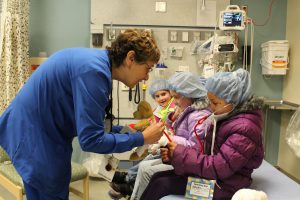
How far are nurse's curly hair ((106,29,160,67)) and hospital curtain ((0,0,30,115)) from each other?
2.02m

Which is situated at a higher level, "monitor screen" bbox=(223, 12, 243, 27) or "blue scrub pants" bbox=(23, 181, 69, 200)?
"monitor screen" bbox=(223, 12, 243, 27)

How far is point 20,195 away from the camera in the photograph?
240cm

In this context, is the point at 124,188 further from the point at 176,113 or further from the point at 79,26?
the point at 79,26

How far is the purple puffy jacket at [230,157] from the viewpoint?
1711 mm

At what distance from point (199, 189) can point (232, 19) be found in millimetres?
2092

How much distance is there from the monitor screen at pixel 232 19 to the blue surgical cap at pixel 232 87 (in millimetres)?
1623

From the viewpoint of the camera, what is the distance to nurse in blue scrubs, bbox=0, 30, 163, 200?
142cm

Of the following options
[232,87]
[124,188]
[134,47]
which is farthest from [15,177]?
[232,87]

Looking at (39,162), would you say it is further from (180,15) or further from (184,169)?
(180,15)

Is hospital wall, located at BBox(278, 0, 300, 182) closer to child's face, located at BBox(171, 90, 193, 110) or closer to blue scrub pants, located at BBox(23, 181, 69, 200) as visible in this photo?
child's face, located at BBox(171, 90, 193, 110)

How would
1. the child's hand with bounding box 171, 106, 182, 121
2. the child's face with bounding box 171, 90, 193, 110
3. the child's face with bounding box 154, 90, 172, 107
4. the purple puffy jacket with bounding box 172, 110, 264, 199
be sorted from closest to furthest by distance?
the purple puffy jacket with bounding box 172, 110, 264, 199, the child's face with bounding box 171, 90, 193, 110, the child's hand with bounding box 171, 106, 182, 121, the child's face with bounding box 154, 90, 172, 107

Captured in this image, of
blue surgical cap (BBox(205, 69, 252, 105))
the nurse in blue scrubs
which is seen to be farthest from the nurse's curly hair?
blue surgical cap (BBox(205, 69, 252, 105))

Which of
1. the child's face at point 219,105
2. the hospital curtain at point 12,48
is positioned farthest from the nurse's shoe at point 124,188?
the hospital curtain at point 12,48

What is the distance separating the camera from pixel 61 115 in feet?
5.00
